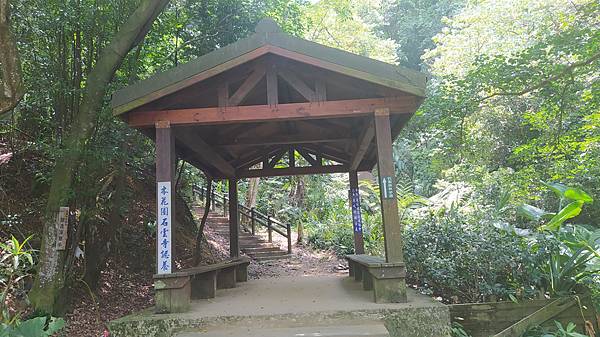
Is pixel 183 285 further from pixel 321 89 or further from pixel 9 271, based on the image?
pixel 321 89

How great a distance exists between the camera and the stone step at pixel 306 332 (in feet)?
13.0

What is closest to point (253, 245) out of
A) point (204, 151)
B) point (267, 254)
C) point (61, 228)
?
point (267, 254)

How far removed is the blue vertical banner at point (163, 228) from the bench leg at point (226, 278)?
8.85 feet

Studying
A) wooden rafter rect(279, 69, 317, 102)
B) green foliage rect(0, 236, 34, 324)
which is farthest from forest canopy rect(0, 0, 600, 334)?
wooden rafter rect(279, 69, 317, 102)

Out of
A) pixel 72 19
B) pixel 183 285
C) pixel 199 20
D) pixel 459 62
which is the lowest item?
pixel 183 285

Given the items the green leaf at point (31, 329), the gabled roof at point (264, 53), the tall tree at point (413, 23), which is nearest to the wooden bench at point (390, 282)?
the gabled roof at point (264, 53)

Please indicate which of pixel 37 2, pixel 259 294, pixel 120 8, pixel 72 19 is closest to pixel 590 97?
pixel 259 294

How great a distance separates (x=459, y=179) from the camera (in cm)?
1300

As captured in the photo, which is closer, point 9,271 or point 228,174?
point 9,271

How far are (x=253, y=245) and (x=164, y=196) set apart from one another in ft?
29.9

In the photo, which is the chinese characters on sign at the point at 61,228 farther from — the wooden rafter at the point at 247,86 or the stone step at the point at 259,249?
the stone step at the point at 259,249

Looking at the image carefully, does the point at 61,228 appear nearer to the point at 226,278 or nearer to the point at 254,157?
the point at 226,278

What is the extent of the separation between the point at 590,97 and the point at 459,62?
24.7ft

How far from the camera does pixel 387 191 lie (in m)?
5.03
